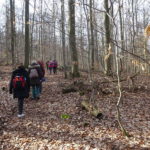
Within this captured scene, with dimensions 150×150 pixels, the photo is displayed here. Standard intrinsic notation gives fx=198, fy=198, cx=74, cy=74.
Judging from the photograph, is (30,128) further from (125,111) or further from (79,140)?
(125,111)

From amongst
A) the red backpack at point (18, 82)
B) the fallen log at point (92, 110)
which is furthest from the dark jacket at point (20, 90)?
the fallen log at point (92, 110)

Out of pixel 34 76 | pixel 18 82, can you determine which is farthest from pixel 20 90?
pixel 34 76

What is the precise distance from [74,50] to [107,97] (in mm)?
5059

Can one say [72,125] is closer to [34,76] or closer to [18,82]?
[18,82]

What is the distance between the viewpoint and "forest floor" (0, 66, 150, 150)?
17.0 ft

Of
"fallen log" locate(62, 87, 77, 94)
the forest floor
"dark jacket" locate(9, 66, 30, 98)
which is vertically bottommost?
the forest floor

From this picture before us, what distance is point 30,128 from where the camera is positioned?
6.24m

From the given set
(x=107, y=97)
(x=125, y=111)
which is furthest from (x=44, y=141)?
(x=107, y=97)

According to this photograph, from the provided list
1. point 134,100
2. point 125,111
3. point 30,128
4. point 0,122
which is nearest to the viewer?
point 30,128

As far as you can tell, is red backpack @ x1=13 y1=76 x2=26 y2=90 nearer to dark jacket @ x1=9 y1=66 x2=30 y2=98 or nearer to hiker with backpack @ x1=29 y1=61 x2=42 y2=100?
dark jacket @ x1=9 y1=66 x2=30 y2=98

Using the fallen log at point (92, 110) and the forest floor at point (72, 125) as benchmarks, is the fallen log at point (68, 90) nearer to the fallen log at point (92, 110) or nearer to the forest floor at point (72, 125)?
the forest floor at point (72, 125)

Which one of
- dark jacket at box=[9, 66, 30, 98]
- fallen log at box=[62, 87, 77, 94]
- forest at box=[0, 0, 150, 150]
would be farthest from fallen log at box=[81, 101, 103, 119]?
fallen log at box=[62, 87, 77, 94]

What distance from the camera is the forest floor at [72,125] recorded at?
5.17 meters

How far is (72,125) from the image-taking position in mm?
6336
